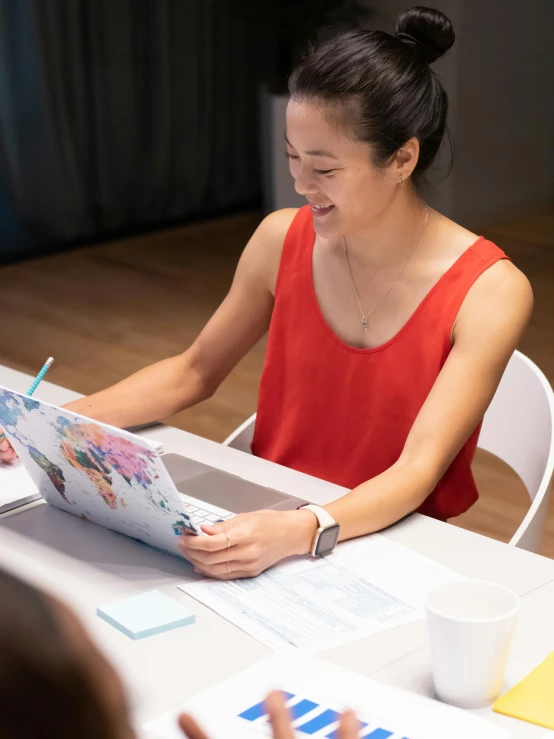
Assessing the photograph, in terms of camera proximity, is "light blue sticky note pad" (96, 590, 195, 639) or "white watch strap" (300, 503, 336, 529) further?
"white watch strap" (300, 503, 336, 529)

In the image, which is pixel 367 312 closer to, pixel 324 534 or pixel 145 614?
pixel 324 534

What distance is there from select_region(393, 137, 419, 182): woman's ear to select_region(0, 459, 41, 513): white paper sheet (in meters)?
0.71

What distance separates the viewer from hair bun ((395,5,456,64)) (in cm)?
162

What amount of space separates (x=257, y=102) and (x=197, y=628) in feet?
17.2

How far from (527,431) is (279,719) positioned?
101 cm

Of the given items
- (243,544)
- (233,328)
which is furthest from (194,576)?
(233,328)

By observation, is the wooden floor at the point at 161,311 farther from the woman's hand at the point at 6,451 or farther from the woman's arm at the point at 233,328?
the woman's hand at the point at 6,451

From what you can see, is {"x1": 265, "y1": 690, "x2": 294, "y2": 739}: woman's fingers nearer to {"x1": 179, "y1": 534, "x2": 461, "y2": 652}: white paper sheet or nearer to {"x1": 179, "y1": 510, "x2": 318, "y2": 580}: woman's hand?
{"x1": 179, "y1": 534, "x2": 461, "y2": 652}: white paper sheet

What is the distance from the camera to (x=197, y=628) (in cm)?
117

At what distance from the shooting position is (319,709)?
1014 millimetres

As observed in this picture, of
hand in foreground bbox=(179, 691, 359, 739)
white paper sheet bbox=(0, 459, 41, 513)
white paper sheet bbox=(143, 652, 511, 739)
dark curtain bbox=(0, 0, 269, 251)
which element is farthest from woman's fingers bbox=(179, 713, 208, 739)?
dark curtain bbox=(0, 0, 269, 251)

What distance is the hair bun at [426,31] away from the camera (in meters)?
1.62

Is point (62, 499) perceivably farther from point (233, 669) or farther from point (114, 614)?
point (233, 669)

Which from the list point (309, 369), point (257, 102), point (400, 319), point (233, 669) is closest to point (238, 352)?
point (309, 369)
